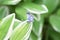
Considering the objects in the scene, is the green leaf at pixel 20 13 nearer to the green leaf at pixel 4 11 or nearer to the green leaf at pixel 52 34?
→ the green leaf at pixel 4 11

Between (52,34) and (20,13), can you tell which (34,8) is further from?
(52,34)

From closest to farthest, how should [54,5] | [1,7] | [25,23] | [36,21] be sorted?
[25,23] → [1,7] → [36,21] → [54,5]

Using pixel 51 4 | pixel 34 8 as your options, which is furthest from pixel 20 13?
pixel 51 4

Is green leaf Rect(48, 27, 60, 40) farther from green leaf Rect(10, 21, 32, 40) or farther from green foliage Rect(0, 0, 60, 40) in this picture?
green leaf Rect(10, 21, 32, 40)

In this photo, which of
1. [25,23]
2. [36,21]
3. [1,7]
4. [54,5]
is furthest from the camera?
[54,5]

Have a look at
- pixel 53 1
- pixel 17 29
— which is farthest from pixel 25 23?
pixel 53 1

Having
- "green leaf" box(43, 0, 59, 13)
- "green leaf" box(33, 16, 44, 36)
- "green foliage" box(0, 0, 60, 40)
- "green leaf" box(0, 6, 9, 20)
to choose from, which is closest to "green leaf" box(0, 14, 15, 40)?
"green foliage" box(0, 0, 60, 40)

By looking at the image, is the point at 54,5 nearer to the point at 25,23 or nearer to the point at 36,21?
the point at 36,21
